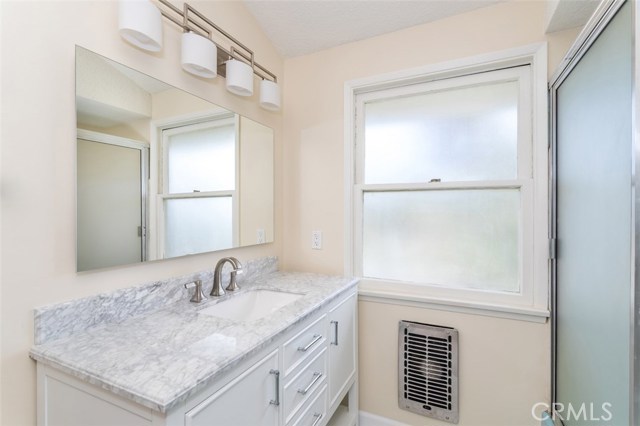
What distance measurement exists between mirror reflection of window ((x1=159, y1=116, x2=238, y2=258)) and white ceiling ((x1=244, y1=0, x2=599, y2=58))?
0.74 m

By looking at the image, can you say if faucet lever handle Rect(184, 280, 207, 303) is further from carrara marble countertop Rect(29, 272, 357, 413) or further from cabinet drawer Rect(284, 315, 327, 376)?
cabinet drawer Rect(284, 315, 327, 376)

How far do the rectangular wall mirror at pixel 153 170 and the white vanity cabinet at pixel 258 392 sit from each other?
434mm

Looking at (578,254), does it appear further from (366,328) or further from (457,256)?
(366,328)

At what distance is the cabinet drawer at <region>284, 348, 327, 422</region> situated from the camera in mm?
1147

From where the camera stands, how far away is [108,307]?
1094 mm

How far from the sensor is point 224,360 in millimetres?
835

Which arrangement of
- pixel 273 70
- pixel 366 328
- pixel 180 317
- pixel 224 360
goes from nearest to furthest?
1. pixel 224 360
2. pixel 180 317
3. pixel 366 328
4. pixel 273 70

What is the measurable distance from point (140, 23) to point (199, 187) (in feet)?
2.38

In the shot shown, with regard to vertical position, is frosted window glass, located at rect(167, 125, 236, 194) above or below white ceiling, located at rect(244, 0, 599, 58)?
below

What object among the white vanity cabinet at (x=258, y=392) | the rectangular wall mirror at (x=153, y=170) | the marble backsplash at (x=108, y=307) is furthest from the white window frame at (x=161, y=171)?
the white vanity cabinet at (x=258, y=392)

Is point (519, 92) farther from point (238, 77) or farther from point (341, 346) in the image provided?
point (341, 346)

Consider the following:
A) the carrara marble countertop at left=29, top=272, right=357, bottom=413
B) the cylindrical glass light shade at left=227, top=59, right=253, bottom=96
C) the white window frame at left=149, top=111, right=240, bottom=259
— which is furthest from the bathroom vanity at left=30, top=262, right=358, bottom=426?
the cylindrical glass light shade at left=227, top=59, right=253, bottom=96

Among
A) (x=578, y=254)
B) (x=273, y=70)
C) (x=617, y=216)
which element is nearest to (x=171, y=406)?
(x=617, y=216)

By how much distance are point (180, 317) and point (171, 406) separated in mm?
542
